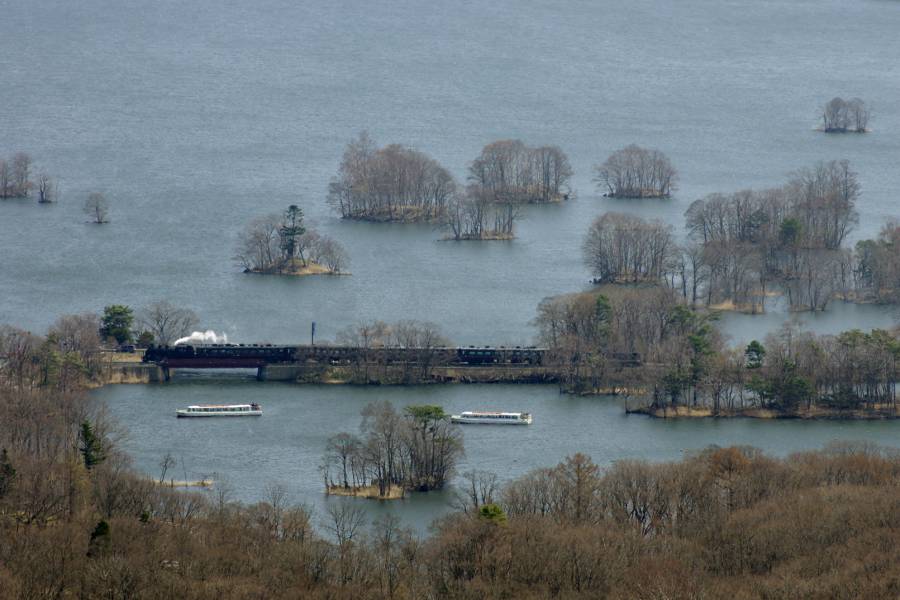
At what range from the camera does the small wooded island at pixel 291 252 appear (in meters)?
82.3

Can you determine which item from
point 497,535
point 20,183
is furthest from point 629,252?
point 497,535

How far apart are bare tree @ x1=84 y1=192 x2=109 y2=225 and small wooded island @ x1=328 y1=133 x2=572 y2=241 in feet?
25.5

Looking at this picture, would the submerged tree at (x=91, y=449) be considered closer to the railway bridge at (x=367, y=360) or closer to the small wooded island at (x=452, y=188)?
the railway bridge at (x=367, y=360)

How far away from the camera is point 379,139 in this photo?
106625 mm

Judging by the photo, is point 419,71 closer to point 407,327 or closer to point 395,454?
point 407,327

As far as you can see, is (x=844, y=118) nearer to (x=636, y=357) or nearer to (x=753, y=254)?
(x=753, y=254)

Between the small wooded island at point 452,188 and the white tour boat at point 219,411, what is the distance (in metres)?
22.7

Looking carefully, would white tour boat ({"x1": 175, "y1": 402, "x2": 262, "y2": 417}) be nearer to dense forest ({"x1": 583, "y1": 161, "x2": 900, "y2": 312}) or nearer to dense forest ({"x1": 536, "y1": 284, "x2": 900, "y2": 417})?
dense forest ({"x1": 536, "y1": 284, "x2": 900, "y2": 417})

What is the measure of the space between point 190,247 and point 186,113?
1224 inches

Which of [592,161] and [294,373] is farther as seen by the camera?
[592,161]

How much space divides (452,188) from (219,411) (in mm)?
26147

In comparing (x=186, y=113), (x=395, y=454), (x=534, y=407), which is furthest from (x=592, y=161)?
(x=395, y=454)

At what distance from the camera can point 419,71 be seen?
132500 millimetres

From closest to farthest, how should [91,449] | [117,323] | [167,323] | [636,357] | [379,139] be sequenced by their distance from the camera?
[91,449] → [636,357] → [117,323] → [167,323] → [379,139]
